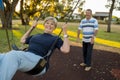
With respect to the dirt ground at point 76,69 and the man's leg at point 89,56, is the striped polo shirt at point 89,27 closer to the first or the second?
the man's leg at point 89,56

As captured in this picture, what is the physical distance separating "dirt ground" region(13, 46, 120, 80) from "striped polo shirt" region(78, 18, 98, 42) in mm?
979

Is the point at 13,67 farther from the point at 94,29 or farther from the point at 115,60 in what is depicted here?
the point at 115,60

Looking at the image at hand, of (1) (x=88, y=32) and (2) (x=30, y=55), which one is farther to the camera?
(1) (x=88, y=32)

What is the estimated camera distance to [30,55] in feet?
15.6

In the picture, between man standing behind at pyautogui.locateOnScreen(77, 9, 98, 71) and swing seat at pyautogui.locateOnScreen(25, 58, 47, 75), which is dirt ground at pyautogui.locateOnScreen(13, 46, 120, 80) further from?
swing seat at pyautogui.locateOnScreen(25, 58, 47, 75)

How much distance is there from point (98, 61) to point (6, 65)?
625 cm

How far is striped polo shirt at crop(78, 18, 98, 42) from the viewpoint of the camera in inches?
324

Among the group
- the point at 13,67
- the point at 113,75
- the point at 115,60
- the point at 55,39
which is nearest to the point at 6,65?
the point at 13,67

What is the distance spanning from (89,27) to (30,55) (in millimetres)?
3826

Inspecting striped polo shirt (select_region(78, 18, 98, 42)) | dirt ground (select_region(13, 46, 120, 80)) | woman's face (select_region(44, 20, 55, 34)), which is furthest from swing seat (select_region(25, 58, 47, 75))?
striped polo shirt (select_region(78, 18, 98, 42))

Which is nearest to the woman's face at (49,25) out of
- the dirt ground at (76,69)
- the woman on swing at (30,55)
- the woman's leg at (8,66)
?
the woman on swing at (30,55)

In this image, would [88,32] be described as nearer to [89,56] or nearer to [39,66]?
[89,56]

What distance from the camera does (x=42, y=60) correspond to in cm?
473

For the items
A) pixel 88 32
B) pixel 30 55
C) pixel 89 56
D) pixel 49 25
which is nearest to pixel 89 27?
pixel 88 32
